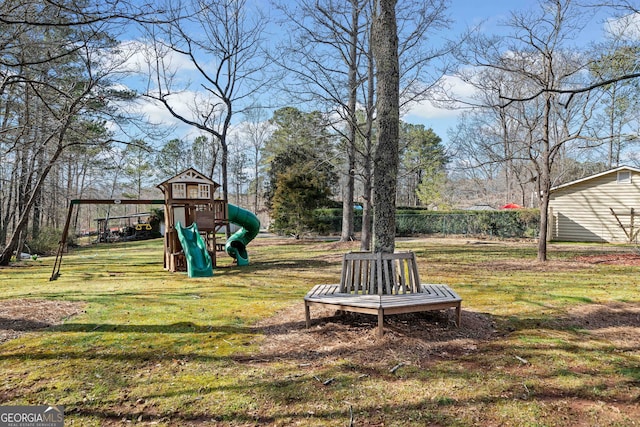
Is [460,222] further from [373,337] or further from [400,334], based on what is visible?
[373,337]

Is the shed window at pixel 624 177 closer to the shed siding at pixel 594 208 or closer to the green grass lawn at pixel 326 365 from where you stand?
the shed siding at pixel 594 208

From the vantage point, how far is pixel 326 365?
389cm

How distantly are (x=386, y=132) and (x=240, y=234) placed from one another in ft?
32.3

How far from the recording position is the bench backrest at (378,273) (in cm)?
511

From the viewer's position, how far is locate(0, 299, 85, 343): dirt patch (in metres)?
5.25

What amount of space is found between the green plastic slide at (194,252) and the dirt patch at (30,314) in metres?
3.94

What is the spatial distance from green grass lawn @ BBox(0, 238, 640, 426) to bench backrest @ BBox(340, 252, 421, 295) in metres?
0.42

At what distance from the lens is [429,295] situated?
4.99 metres

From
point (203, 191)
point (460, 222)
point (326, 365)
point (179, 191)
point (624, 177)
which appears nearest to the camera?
point (326, 365)

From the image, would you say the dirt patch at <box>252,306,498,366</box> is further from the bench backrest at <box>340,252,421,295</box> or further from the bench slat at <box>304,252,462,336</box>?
the bench backrest at <box>340,252,421,295</box>

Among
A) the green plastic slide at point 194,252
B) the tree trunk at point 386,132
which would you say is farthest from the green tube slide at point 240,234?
the tree trunk at point 386,132

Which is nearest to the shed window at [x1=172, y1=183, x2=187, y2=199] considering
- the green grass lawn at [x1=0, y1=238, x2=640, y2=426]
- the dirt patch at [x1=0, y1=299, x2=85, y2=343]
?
the green grass lawn at [x1=0, y1=238, x2=640, y2=426]

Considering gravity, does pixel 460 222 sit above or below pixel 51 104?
below

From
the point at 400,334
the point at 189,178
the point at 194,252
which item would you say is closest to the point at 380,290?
the point at 400,334
